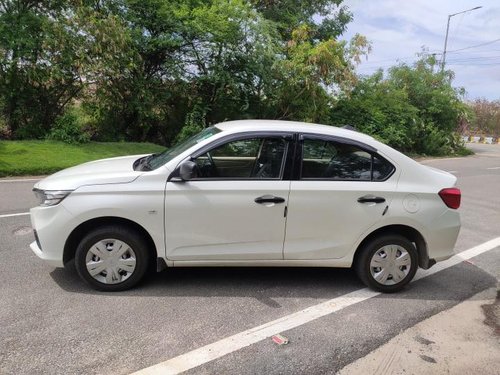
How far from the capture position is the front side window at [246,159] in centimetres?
435

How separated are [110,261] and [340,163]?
7.98 ft

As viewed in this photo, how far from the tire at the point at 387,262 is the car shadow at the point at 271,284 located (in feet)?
0.51

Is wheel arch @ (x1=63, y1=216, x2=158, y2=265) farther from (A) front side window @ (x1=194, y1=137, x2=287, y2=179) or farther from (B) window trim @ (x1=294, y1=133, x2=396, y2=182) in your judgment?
(B) window trim @ (x1=294, y1=133, x2=396, y2=182)

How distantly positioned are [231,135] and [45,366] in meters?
2.50

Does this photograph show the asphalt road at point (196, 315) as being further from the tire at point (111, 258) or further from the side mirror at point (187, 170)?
the side mirror at point (187, 170)

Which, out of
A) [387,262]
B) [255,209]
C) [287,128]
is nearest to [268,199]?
[255,209]

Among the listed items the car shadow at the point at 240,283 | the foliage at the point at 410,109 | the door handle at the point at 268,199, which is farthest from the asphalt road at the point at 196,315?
the foliage at the point at 410,109

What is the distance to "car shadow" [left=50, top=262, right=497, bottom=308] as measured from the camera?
14.5ft

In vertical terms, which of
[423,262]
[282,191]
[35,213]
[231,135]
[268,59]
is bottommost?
[423,262]

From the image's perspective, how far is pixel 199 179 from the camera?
424 cm

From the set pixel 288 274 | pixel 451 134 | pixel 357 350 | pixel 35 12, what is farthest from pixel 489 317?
pixel 451 134

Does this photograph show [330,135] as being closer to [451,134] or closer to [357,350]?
[357,350]

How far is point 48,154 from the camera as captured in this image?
12.1 meters

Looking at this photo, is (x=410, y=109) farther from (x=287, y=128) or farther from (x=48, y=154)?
(x=287, y=128)
